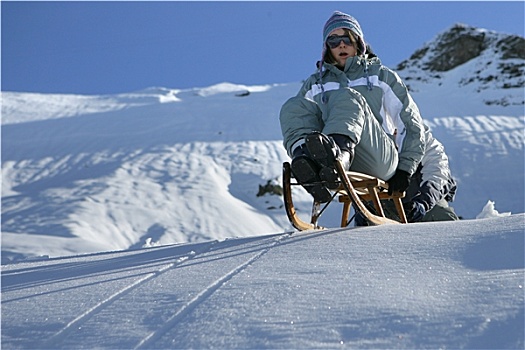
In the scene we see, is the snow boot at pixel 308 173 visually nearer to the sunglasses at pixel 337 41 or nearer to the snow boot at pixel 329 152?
the snow boot at pixel 329 152

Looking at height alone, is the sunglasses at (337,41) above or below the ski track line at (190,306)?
above

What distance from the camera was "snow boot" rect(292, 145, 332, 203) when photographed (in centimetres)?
236

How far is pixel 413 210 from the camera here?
10.8 feet

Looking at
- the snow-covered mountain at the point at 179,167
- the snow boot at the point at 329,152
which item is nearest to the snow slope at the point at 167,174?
the snow-covered mountain at the point at 179,167

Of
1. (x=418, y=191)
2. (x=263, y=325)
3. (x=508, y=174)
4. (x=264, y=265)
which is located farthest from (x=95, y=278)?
(x=508, y=174)

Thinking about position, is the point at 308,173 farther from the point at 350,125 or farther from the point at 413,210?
the point at 413,210

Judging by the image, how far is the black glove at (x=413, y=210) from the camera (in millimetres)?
3277

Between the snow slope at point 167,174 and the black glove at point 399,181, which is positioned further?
the snow slope at point 167,174

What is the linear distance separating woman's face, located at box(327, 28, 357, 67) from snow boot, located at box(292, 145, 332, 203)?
849 mm

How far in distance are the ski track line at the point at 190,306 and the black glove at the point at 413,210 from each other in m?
1.55

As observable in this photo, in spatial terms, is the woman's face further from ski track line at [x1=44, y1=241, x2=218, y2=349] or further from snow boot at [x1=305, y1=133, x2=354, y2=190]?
ski track line at [x1=44, y1=241, x2=218, y2=349]

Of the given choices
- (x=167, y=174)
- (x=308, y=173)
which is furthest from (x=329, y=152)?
(x=167, y=174)

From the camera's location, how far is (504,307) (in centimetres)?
119

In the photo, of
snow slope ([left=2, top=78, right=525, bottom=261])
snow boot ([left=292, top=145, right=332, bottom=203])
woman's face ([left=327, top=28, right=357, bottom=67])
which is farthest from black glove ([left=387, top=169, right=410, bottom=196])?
snow slope ([left=2, top=78, right=525, bottom=261])
